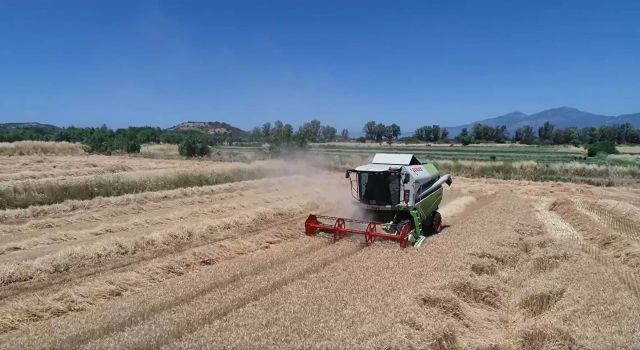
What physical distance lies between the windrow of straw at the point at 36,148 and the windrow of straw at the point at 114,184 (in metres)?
30.8

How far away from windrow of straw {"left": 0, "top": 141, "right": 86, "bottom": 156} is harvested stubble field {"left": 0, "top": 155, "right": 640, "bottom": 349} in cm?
3671

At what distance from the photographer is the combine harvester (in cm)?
1472

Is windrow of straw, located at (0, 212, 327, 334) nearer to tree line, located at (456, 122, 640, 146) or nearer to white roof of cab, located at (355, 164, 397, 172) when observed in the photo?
white roof of cab, located at (355, 164, 397, 172)

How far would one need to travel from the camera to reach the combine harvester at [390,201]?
579 inches

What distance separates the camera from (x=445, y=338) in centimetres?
750

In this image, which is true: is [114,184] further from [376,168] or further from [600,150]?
[600,150]

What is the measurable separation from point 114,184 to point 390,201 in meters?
16.5

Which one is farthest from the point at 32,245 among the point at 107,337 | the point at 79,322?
the point at 107,337

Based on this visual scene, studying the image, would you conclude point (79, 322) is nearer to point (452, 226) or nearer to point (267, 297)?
point (267, 297)

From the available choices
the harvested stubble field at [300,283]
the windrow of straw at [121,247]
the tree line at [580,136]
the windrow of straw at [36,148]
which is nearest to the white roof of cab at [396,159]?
the harvested stubble field at [300,283]

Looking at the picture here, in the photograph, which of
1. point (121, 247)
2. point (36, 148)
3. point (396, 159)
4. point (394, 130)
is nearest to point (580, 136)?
point (394, 130)

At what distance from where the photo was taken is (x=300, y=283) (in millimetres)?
10133

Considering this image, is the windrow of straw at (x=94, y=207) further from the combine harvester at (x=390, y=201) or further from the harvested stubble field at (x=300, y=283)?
the combine harvester at (x=390, y=201)

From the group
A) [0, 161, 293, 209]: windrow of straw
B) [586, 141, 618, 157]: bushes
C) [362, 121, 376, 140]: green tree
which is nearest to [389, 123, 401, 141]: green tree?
[362, 121, 376, 140]: green tree
